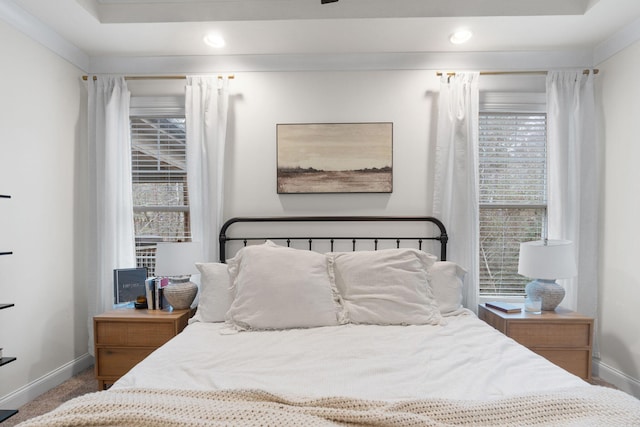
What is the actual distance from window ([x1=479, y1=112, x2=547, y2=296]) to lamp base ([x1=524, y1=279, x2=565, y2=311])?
16.6 inches

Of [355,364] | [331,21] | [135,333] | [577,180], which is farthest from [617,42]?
[135,333]

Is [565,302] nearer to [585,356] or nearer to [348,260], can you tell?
[585,356]

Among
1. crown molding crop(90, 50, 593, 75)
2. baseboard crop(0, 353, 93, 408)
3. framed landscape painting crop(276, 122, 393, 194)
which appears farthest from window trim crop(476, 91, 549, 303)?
baseboard crop(0, 353, 93, 408)

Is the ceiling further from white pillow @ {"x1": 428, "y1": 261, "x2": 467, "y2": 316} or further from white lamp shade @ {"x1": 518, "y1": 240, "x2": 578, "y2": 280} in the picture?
white pillow @ {"x1": 428, "y1": 261, "x2": 467, "y2": 316}

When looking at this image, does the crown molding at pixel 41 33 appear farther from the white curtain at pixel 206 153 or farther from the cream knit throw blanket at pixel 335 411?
the cream knit throw blanket at pixel 335 411

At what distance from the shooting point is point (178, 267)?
2.37 meters

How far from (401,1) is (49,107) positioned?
2481 millimetres

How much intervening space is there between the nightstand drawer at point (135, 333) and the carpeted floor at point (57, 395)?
1.53 feet

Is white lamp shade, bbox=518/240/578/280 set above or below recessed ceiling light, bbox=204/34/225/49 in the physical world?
below

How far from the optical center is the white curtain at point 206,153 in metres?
2.72

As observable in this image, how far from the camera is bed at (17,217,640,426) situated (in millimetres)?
→ 1056

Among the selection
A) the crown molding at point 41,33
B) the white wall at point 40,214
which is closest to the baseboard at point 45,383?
the white wall at point 40,214

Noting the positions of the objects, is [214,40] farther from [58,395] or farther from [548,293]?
[548,293]

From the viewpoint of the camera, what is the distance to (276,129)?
2820 millimetres
